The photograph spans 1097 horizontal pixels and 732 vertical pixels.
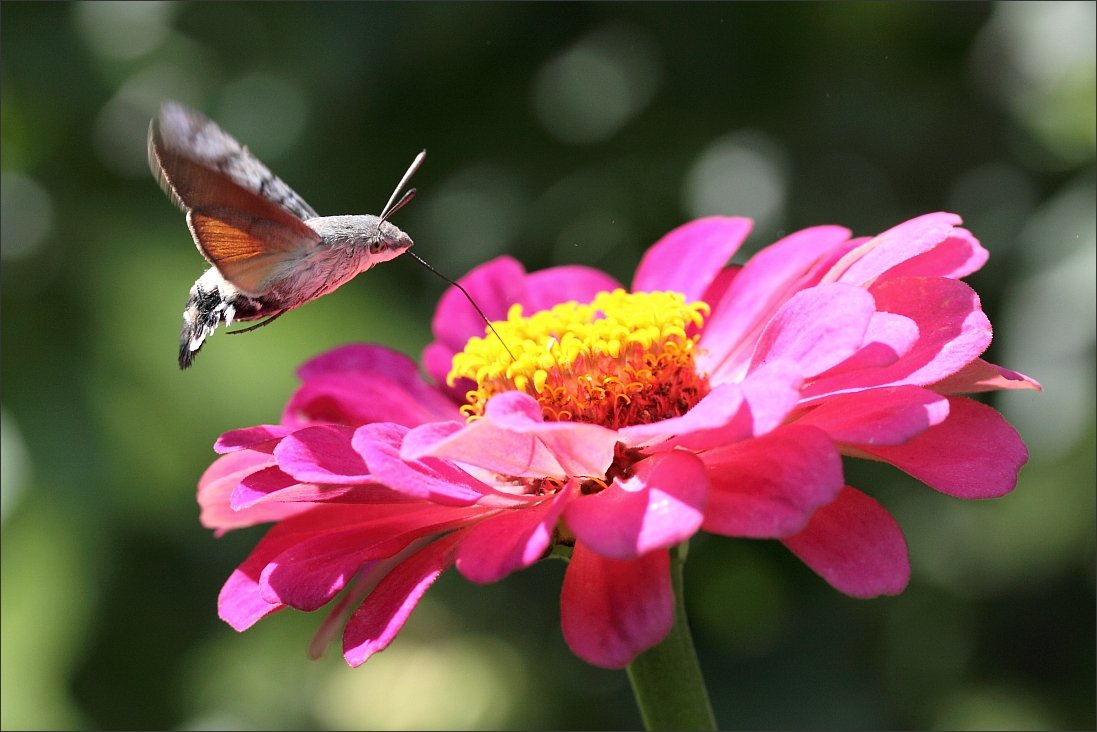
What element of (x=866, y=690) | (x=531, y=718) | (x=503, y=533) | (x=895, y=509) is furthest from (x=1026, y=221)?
(x=503, y=533)

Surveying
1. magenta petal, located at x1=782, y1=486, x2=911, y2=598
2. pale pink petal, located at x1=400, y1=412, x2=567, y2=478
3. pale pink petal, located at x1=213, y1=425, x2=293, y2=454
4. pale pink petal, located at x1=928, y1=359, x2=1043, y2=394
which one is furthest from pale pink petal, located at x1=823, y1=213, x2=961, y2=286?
pale pink petal, located at x1=213, y1=425, x2=293, y2=454

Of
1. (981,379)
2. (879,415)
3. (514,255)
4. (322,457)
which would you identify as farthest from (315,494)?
(514,255)

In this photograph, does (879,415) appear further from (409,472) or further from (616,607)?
(409,472)

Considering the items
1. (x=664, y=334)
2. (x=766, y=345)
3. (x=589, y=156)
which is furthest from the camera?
(x=589, y=156)

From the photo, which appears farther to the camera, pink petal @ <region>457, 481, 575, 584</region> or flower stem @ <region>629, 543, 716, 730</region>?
flower stem @ <region>629, 543, 716, 730</region>

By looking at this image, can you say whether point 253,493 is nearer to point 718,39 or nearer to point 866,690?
point 866,690

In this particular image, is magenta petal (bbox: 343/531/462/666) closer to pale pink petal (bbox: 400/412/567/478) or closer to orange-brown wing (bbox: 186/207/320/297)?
pale pink petal (bbox: 400/412/567/478)
